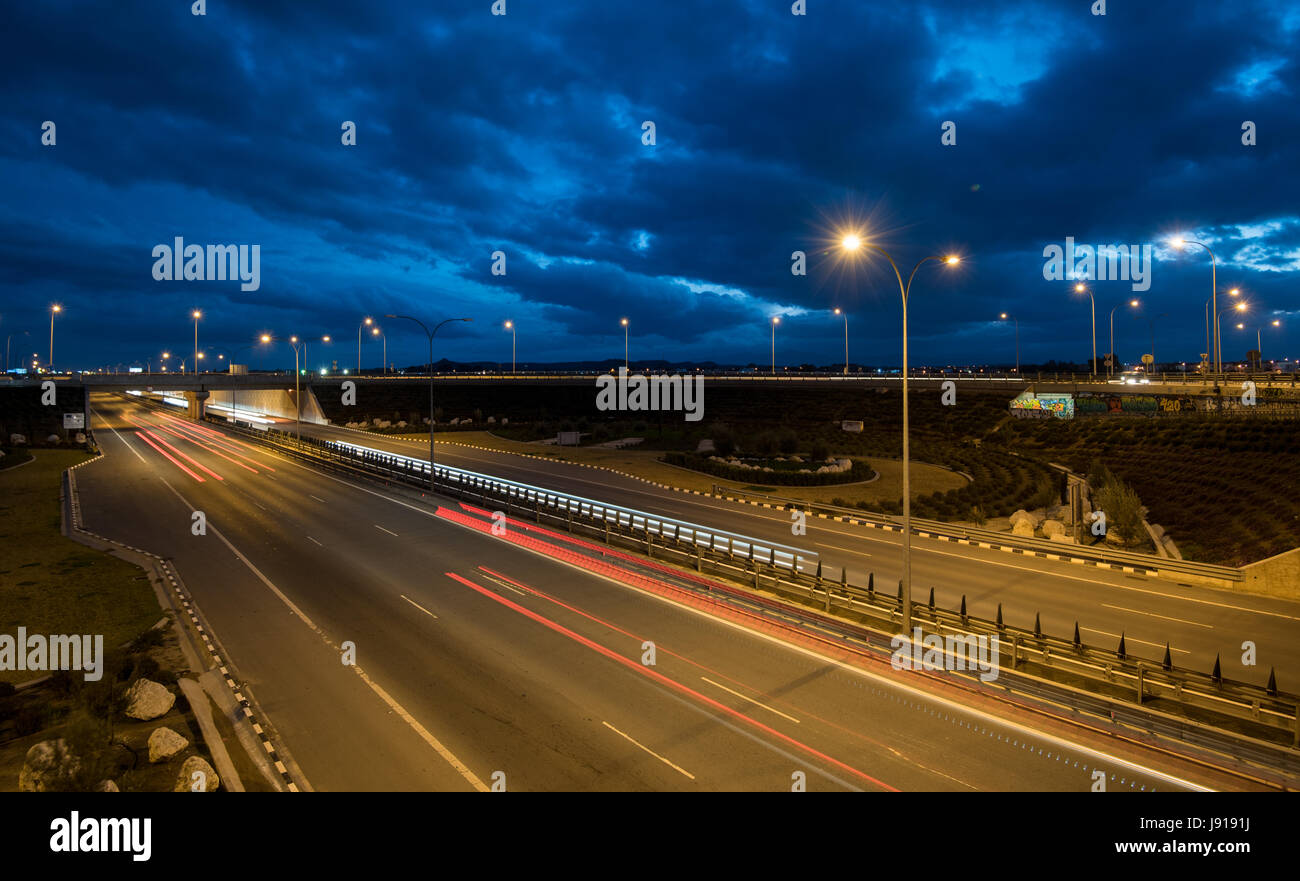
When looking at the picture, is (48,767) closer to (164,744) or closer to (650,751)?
(164,744)

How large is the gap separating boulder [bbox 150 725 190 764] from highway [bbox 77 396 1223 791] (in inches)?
58.4

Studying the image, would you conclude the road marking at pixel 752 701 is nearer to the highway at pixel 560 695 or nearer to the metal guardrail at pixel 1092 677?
the highway at pixel 560 695

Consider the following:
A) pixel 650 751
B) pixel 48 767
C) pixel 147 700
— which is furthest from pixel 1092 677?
pixel 147 700

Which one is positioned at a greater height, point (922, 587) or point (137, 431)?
point (137, 431)

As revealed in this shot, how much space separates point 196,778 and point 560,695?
5.87 metres

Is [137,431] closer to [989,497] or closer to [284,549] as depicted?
[284,549]

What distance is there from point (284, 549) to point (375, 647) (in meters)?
12.2

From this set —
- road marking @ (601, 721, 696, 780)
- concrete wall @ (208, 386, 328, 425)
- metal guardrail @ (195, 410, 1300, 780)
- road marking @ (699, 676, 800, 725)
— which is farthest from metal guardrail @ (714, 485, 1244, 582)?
concrete wall @ (208, 386, 328, 425)

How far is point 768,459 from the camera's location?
52.6 meters

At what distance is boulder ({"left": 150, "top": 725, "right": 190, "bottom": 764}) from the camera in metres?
9.95

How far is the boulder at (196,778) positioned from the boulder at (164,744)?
827 millimetres

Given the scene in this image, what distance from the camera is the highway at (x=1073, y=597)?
1580 centimetres

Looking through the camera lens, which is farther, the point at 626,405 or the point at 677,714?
the point at 626,405
